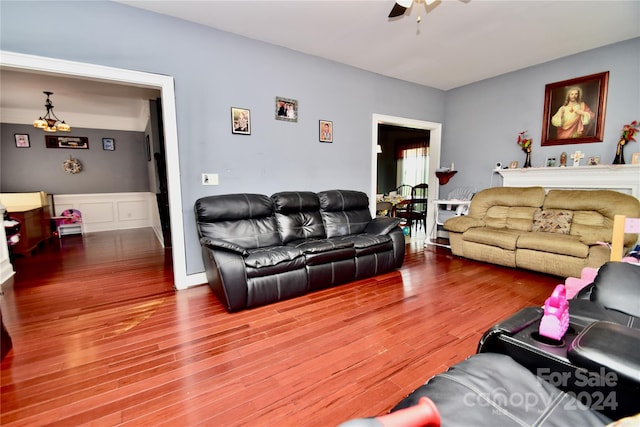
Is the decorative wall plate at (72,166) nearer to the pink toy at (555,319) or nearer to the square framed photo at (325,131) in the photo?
the square framed photo at (325,131)

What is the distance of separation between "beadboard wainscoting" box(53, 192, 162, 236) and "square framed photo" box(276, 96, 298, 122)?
4.13m

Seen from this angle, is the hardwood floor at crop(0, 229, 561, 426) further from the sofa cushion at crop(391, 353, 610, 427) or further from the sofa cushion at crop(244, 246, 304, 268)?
the sofa cushion at crop(391, 353, 610, 427)

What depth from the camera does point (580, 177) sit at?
12.0 ft

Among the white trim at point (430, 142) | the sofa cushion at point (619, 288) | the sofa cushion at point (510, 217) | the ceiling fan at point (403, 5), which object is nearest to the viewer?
the sofa cushion at point (619, 288)

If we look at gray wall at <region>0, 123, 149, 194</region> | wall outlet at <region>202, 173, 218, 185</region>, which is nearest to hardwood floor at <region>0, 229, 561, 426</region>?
wall outlet at <region>202, 173, 218, 185</region>

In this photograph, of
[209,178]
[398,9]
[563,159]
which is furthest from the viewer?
[563,159]

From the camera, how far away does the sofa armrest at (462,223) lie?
401cm

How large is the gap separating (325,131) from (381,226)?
1.54m

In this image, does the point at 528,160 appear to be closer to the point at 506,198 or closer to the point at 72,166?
the point at 506,198

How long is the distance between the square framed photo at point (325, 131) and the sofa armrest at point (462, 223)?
7.08 feet

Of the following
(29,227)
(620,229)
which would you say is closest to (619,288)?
(620,229)

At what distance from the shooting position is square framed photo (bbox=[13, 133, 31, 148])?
588 cm

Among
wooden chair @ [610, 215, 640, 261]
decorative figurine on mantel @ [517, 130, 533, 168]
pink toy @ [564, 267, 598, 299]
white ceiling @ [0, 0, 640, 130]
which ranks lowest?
pink toy @ [564, 267, 598, 299]

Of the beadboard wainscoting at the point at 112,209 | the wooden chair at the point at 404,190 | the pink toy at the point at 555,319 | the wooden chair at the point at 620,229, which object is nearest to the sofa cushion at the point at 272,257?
the pink toy at the point at 555,319
